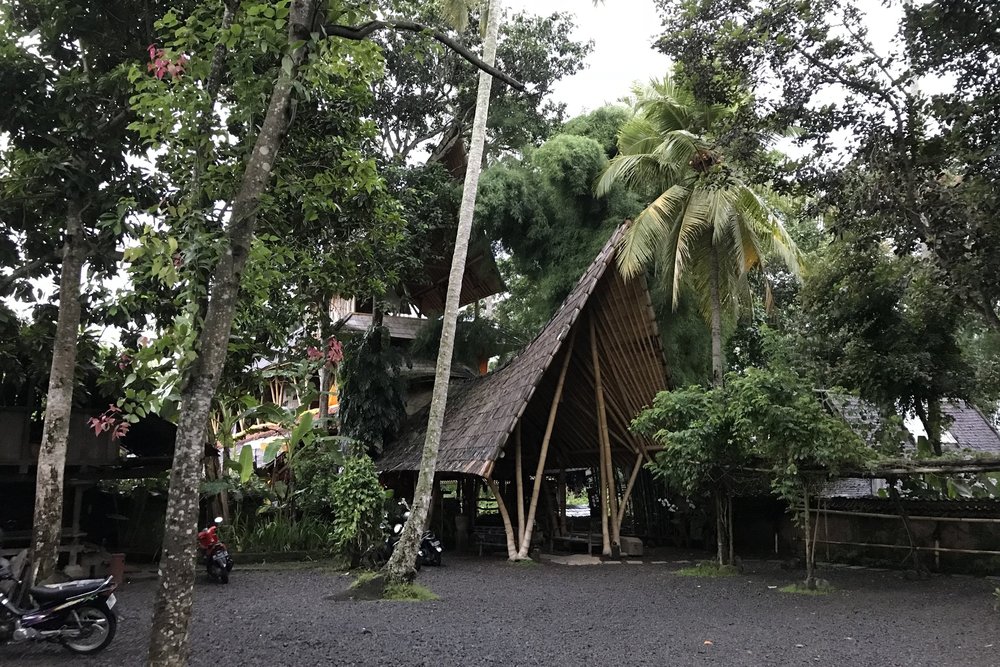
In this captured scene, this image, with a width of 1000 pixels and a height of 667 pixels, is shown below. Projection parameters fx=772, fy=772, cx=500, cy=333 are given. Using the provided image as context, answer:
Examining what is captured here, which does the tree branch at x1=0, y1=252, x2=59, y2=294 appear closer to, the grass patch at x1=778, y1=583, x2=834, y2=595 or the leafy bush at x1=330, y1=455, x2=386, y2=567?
the leafy bush at x1=330, y1=455, x2=386, y2=567

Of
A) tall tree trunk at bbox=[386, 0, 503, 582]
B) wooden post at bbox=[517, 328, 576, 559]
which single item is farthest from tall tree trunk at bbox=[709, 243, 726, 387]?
tall tree trunk at bbox=[386, 0, 503, 582]

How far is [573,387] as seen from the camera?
48.1ft

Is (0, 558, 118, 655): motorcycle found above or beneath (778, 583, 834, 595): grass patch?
above

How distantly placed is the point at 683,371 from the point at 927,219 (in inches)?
382

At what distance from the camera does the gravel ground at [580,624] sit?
18.5 feet

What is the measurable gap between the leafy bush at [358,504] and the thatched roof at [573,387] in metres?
1.30

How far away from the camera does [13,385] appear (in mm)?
9648

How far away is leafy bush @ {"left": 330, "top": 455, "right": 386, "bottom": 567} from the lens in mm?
10914

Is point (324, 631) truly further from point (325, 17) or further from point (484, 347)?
point (484, 347)

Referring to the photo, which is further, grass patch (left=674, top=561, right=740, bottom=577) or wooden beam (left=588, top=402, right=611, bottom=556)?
wooden beam (left=588, top=402, right=611, bottom=556)

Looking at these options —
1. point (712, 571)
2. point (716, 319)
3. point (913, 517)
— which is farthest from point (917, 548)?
point (716, 319)

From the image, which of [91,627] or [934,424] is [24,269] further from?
[934,424]

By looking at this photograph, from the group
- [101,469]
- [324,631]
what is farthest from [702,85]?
[101,469]

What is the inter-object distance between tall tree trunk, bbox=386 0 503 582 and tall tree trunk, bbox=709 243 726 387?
6.10 metres
